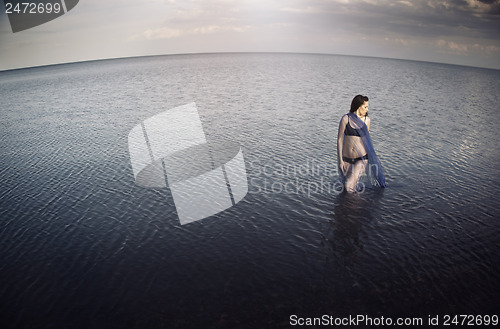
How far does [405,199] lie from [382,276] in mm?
5327

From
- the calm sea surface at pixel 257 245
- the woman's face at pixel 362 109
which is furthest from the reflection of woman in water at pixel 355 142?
the calm sea surface at pixel 257 245

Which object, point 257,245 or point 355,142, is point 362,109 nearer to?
point 355,142

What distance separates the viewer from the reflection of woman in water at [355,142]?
34.6 ft

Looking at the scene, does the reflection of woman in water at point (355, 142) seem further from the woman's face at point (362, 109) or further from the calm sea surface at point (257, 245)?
the calm sea surface at point (257, 245)

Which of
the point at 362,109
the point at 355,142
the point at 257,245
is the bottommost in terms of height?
the point at 257,245

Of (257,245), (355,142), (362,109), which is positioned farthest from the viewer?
(355,142)

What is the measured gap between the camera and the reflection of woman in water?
10552mm

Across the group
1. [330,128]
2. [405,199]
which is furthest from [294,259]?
[330,128]

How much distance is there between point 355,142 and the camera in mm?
10914

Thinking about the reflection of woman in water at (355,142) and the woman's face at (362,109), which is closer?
the woman's face at (362,109)

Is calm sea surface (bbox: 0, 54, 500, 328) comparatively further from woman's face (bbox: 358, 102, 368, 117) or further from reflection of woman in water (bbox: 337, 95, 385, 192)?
woman's face (bbox: 358, 102, 368, 117)

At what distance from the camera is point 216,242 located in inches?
399

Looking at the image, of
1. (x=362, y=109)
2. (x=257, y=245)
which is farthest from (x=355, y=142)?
(x=257, y=245)

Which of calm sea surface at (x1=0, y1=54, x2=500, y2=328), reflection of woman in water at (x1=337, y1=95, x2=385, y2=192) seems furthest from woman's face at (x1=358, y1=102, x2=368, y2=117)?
calm sea surface at (x1=0, y1=54, x2=500, y2=328)
